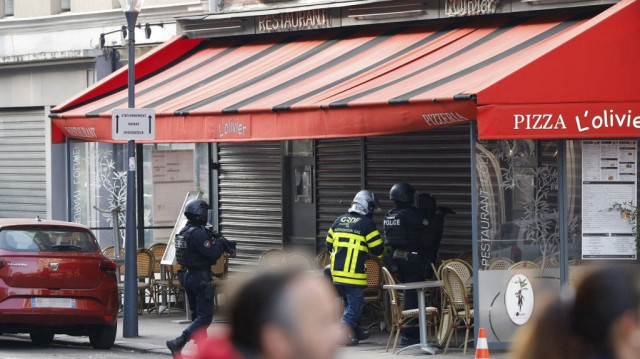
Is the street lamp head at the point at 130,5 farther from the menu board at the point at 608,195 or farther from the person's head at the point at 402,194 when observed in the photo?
the menu board at the point at 608,195

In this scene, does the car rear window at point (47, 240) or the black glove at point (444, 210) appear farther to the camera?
the black glove at point (444, 210)

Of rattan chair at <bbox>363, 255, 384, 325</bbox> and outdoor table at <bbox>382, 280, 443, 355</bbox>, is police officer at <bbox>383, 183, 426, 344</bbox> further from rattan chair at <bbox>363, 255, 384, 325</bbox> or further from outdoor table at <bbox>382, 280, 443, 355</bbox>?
rattan chair at <bbox>363, 255, 384, 325</bbox>

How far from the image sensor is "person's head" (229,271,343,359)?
2580mm

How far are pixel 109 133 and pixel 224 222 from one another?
3.30 metres

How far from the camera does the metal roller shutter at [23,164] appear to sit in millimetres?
24797

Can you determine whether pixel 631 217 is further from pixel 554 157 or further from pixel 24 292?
pixel 24 292

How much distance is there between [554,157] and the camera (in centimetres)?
1316

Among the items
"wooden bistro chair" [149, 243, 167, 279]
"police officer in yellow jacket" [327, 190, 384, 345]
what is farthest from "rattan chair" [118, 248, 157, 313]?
"police officer in yellow jacket" [327, 190, 384, 345]

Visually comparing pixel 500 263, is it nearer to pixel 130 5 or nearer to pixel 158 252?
pixel 130 5

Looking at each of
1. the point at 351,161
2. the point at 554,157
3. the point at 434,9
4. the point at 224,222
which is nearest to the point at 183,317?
the point at 224,222

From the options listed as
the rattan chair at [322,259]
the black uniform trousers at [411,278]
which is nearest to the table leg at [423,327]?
the black uniform trousers at [411,278]

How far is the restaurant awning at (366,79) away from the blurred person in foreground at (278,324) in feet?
32.6

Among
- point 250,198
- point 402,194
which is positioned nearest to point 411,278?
point 402,194

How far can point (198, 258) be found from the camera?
13586mm
